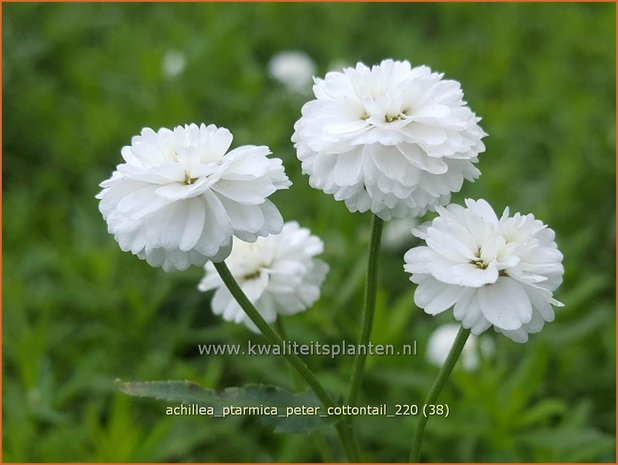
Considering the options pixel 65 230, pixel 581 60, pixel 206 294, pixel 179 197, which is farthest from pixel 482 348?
pixel 581 60

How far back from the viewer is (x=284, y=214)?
8.70ft

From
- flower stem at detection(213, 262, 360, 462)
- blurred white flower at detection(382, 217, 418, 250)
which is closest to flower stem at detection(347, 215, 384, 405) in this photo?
flower stem at detection(213, 262, 360, 462)

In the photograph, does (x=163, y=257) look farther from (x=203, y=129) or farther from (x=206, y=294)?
(x=206, y=294)

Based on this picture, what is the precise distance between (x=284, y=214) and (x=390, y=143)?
1565 millimetres

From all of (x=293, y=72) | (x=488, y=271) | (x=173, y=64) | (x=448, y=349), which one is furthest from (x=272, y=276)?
(x=173, y=64)

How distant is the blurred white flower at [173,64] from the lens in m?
3.34

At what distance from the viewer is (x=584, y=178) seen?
2871mm

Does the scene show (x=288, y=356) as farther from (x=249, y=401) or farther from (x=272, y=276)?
(x=272, y=276)

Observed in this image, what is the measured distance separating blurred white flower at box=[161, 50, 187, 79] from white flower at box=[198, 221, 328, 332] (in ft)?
6.54

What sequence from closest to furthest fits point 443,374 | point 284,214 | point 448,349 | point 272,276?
point 443,374 < point 272,276 < point 448,349 < point 284,214

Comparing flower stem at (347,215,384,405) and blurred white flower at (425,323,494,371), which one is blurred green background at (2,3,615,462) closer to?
blurred white flower at (425,323,494,371)

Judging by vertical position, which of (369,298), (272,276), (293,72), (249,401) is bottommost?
(249,401)

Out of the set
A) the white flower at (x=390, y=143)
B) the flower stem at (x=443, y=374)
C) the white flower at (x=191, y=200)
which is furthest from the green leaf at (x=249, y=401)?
the white flower at (x=390, y=143)

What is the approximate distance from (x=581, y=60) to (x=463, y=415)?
221 centimetres
